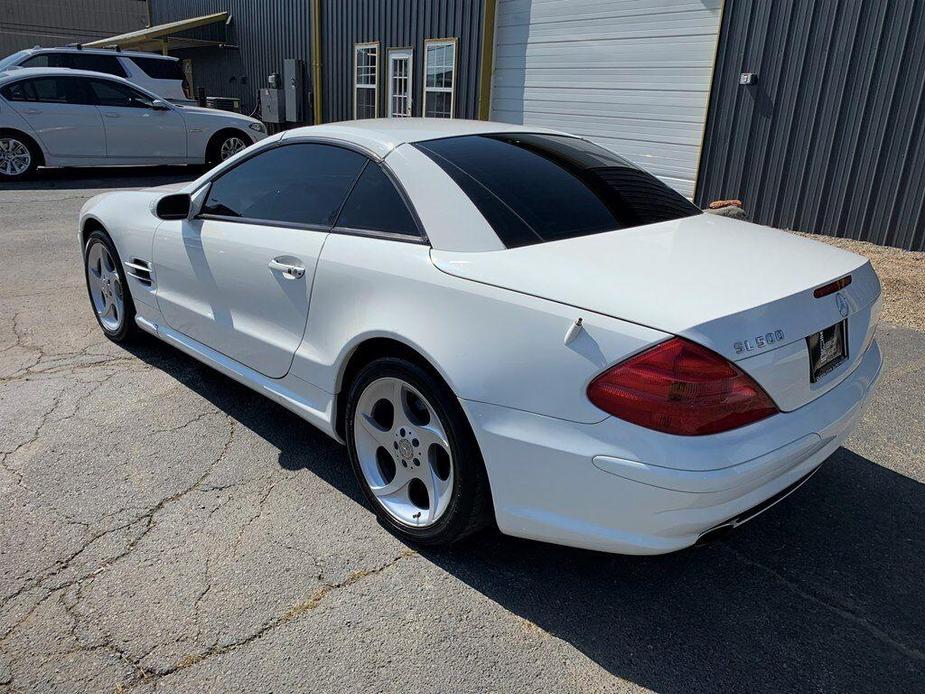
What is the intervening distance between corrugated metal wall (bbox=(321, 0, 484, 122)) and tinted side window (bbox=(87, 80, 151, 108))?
513cm

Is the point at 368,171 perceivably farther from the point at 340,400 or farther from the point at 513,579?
the point at 513,579

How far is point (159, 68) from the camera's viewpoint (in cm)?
1498

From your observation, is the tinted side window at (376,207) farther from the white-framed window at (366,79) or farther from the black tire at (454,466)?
the white-framed window at (366,79)

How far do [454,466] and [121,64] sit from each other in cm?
1483

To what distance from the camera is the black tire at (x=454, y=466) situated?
2404 millimetres

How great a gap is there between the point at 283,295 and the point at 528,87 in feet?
32.1

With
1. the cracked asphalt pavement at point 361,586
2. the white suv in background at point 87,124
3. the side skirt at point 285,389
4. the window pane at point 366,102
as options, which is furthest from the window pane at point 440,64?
the cracked asphalt pavement at point 361,586

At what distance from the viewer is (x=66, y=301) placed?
18.9 ft

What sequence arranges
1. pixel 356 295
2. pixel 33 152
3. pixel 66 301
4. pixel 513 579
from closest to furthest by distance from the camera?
pixel 513 579
pixel 356 295
pixel 66 301
pixel 33 152

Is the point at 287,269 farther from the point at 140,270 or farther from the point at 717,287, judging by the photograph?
the point at 717,287

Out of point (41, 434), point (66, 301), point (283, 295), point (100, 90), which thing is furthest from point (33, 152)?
point (283, 295)

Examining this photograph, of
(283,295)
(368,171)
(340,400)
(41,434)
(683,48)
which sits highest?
(683,48)

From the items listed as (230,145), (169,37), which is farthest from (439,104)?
(169,37)

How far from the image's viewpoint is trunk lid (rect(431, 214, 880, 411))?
80.5 inches
